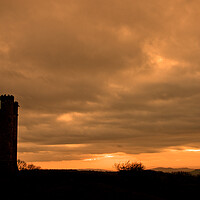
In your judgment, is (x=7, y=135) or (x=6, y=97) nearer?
(x=7, y=135)

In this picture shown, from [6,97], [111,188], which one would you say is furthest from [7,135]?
[111,188]

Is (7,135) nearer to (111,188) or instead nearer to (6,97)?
(6,97)

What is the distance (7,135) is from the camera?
109ft

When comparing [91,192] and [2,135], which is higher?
[2,135]

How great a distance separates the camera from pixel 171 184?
24.7 meters

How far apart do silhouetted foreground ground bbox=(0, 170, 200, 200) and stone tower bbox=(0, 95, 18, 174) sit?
952cm

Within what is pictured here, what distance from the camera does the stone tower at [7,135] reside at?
3259 centimetres

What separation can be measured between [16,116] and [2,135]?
388 centimetres

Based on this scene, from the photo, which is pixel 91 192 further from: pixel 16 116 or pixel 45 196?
pixel 16 116

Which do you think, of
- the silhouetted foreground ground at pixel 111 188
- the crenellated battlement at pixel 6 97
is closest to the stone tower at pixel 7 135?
the crenellated battlement at pixel 6 97

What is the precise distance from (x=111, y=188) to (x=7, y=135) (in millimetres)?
18326

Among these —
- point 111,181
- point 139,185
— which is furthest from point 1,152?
point 139,185

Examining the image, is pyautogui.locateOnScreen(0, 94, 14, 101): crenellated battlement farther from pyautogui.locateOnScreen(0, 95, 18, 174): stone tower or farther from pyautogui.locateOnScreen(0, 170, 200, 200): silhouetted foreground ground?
pyautogui.locateOnScreen(0, 170, 200, 200): silhouetted foreground ground

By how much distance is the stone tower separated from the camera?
107ft
